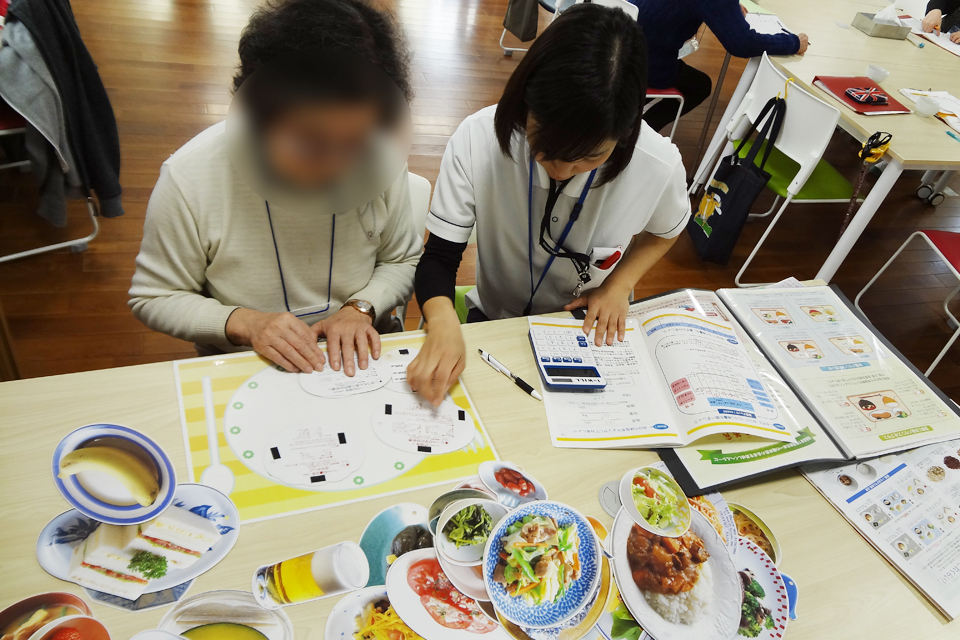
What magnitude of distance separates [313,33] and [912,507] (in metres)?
1.16

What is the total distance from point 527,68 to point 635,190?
0.39 metres

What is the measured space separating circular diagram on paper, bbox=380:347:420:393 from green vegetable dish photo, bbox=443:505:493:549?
230 millimetres

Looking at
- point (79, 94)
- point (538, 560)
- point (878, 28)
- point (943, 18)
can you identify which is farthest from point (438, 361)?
point (943, 18)

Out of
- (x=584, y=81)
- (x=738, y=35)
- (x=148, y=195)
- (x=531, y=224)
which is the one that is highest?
(x=584, y=81)

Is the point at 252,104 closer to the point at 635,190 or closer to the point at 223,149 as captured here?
the point at 223,149

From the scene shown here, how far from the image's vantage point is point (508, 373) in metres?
1.01

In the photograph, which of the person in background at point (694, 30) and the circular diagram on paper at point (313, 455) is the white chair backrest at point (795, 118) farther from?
the circular diagram on paper at point (313, 455)

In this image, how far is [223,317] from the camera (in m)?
1.02

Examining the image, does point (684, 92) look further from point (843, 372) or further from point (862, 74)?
point (843, 372)

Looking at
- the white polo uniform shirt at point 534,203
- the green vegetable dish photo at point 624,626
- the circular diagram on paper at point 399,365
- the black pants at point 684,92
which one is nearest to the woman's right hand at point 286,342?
the circular diagram on paper at point 399,365

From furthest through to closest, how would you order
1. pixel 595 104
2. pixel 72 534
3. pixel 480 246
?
1. pixel 480 246
2. pixel 595 104
3. pixel 72 534

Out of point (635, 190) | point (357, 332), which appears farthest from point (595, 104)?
point (357, 332)

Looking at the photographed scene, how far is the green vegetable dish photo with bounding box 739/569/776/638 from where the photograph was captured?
76cm

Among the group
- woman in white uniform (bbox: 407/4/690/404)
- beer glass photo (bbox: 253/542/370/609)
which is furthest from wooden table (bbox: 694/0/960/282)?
beer glass photo (bbox: 253/542/370/609)
